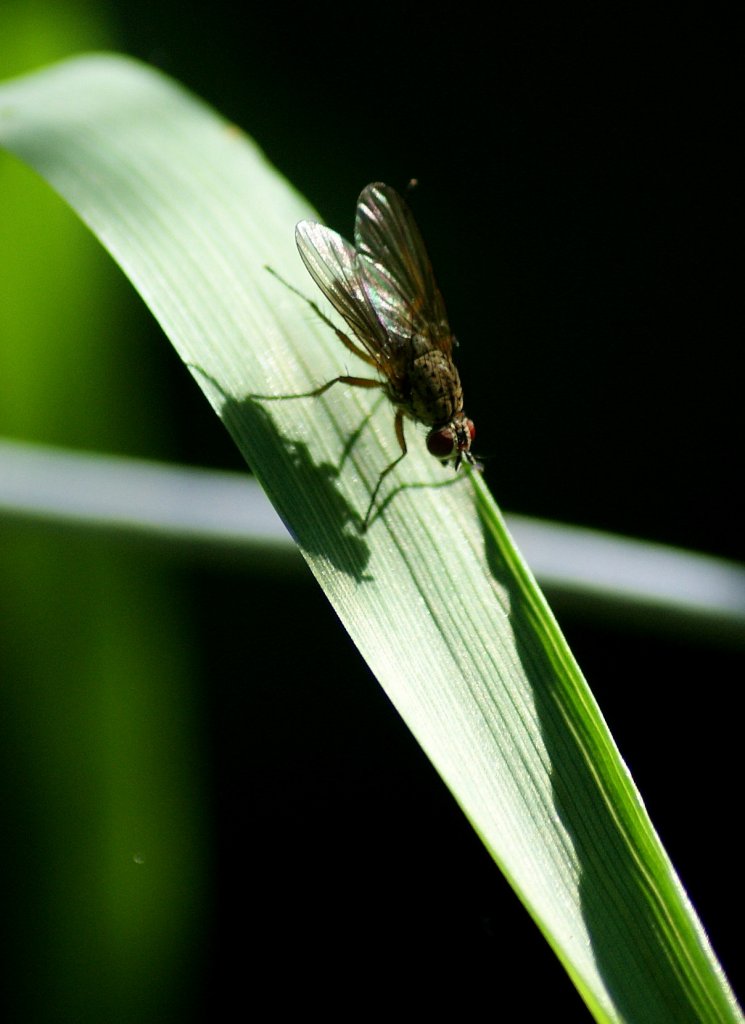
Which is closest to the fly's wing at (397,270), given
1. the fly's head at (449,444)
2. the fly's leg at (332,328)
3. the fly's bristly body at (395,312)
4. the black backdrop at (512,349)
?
the fly's bristly body at (395,312)

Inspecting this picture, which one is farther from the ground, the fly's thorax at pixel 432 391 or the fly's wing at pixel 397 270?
the fly's wing at pixel 397 270

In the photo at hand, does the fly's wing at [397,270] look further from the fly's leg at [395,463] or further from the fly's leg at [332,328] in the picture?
the fly's leg at [395,463]

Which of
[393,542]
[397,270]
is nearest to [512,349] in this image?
[397,270]

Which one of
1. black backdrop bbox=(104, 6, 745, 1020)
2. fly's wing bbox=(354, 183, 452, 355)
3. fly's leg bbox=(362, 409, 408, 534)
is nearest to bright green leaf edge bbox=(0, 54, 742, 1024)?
fly's leg bbox=(362, 409, 408, 534)

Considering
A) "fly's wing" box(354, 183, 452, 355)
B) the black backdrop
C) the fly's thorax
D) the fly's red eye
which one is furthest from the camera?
the black backdrop

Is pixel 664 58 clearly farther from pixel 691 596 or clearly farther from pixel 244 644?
pixel 691 596

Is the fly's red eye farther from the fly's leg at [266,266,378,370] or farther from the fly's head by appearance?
the fly's leg at [266,266,378,370]

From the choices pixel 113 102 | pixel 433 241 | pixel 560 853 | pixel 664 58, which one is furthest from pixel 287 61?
pixel 560 853

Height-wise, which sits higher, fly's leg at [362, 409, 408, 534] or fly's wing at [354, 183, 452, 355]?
fly's wing at [354, 183, 452, 355]
